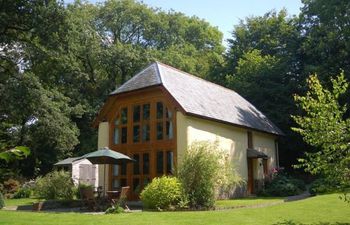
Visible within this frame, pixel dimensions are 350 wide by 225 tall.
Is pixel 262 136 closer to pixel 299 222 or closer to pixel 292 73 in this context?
pixel 292 73

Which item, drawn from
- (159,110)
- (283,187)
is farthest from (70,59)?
(283,187)

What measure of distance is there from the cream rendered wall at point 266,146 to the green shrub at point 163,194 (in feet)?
34.5

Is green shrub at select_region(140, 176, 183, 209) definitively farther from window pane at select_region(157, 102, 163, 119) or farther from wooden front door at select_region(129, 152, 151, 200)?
window pane at select_region(157, 102, 163, 119)

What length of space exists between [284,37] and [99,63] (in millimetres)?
18086

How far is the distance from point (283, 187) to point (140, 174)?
28.1 feet

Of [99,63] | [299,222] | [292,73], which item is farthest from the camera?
[99,63]

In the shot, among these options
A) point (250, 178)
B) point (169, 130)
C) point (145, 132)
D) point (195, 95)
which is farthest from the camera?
point (250, 178)

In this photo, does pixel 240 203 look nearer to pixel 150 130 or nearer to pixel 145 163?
pixel 145 163

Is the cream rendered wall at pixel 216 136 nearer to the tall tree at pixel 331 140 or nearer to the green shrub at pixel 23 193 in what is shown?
the tall tree at pixel 331 140

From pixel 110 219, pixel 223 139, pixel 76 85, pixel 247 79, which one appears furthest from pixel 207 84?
pixel 76 85

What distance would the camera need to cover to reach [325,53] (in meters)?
30.5

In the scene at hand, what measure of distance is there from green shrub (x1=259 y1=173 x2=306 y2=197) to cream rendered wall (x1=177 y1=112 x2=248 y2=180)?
1.64 m

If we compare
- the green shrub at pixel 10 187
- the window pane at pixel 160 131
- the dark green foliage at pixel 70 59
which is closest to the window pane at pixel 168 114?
the window pane at pixel 160 131

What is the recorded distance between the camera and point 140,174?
20625 mm
